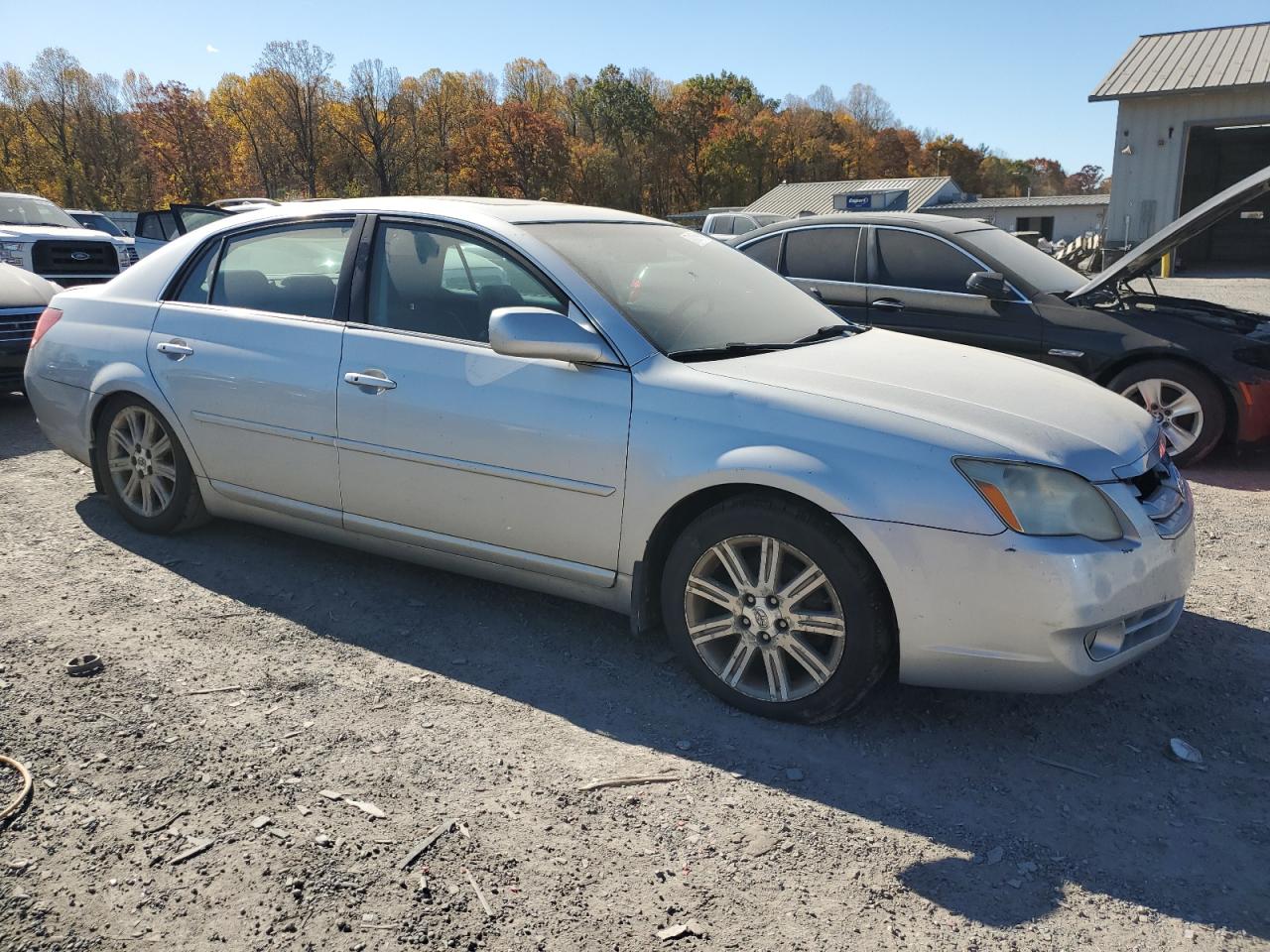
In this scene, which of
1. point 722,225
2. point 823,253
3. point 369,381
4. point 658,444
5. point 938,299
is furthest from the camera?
point 722,225

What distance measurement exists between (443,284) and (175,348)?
1.47 metres

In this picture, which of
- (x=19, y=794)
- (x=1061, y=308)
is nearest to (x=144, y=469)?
(x=19, y=794)

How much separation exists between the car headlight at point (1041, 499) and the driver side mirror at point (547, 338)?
1264 mm

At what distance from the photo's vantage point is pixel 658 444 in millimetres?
3287

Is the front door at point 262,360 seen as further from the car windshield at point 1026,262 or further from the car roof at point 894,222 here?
the car windshield at point 1026,262

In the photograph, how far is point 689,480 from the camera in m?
3.22

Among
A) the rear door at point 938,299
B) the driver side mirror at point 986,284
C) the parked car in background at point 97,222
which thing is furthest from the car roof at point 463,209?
the parked car in background at point 97,222

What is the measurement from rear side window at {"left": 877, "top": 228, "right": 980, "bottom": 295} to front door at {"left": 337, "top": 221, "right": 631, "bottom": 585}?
4.35 m

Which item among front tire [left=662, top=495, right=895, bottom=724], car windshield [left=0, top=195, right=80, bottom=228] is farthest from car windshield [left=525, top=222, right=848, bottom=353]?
car windshield [left=0, top=195, right=80, bottom=228]

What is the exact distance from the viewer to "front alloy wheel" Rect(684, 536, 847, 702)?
10.2 ft

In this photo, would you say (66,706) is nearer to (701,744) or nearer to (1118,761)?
(701,744)

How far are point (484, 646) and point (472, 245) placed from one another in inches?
61.8

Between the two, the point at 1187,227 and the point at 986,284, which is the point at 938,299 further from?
the point at 1187,227

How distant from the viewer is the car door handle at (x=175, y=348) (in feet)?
14.7
